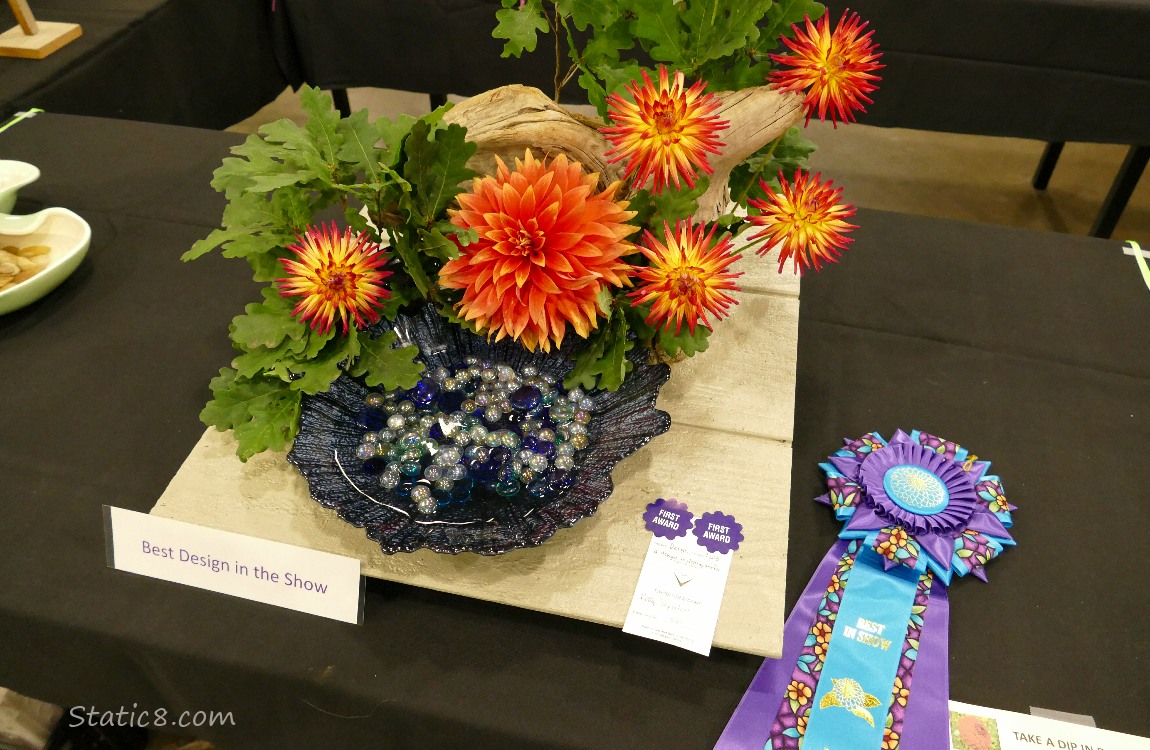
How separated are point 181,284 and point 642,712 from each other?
2.35ft

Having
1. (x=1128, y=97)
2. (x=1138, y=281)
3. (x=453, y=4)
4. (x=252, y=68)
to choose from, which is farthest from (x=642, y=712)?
(x=252, y=68)

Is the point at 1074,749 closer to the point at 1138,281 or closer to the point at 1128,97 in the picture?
the point at 1138,281

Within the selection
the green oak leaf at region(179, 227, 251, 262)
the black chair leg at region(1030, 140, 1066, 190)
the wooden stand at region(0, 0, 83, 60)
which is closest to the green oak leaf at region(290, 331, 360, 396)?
the green oak leaf at region(179, 227, 251, 262)

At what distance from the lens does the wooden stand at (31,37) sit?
132 centimetres

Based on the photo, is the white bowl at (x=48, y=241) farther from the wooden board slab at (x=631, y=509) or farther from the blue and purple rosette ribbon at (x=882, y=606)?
the blue and purple rosette ribbon at (x=882, y=606)

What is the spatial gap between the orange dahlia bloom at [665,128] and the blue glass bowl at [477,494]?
195mm

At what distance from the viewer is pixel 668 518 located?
64cm

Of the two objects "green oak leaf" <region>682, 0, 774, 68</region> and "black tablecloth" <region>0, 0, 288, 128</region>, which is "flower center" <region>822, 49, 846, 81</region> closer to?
"green oak leaf" <region>682, 0, 774, 68</region>

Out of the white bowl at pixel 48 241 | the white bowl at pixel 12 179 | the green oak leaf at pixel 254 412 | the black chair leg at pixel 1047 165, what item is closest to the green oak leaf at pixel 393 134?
the green oak leaf at pixel 254 412

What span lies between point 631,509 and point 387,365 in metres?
0.24

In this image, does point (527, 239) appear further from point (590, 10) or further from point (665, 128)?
point (590, 10)

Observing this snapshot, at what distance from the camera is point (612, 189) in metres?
0.58

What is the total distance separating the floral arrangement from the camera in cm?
56

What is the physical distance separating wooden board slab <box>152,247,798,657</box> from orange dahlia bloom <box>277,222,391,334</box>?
160 mm
